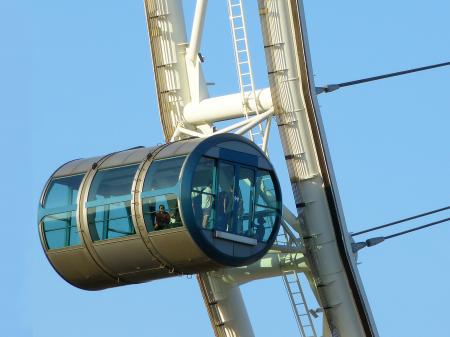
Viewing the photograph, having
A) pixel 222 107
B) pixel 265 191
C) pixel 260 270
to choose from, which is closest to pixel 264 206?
pixel 265 191

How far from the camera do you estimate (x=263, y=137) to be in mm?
51656

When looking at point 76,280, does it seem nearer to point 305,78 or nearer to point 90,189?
point 90,189

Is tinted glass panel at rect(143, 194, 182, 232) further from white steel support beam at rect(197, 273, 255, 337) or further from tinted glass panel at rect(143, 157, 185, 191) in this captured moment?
white steel support beam at rect(197, 273, 255, 337)

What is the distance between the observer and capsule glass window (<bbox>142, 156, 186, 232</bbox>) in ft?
158

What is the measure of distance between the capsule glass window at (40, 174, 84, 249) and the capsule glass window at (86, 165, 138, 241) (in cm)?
41

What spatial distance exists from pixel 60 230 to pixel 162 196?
256cm

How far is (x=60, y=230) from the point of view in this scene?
49812 mm

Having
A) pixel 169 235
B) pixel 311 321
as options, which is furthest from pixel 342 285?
pixel 169 235

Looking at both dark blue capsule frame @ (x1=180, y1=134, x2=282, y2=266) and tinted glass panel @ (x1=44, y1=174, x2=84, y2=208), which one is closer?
dark blue capsule frame @ (x1=180, y1=134, x2=282, y2=266)

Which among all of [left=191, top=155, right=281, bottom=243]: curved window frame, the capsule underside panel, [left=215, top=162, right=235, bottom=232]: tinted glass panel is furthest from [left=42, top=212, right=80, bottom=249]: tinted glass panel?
[left=215, top=162, right=235, bottom=232]: tinted glass panel

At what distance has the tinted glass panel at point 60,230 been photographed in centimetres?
4959

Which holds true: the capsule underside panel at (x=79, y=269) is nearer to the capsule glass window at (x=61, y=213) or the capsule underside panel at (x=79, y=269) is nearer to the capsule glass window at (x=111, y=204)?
the capsule glass window at (x=61, y=213)

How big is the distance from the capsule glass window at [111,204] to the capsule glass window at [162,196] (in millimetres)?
437

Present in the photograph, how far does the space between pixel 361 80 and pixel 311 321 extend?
16.9 ft
